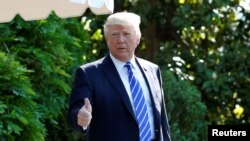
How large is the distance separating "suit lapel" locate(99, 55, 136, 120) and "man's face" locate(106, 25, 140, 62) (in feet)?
0.24

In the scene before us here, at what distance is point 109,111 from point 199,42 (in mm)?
4980

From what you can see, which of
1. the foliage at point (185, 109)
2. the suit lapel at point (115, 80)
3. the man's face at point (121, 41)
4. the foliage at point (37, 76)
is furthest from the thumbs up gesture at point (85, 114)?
the foliage at point (185, 109)

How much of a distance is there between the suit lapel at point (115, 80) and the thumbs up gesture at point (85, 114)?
367 mm

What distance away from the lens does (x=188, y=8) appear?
341 inches

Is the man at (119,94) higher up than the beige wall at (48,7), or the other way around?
the beige wall at (48,7)

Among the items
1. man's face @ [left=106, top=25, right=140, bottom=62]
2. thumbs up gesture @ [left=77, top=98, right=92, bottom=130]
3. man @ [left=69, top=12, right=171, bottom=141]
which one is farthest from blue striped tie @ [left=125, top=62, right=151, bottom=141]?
thumbs up gesture @ [left=77, top=98, right=92, bottom=130]

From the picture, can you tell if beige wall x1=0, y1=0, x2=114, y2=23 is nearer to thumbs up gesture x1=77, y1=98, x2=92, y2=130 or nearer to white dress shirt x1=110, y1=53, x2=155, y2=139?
white dress shirt x1=110, y1=53, x2=155, y2=139

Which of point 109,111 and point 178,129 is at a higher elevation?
point 109,111

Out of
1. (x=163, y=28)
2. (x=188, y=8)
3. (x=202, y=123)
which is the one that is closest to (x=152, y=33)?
(x=163, y=28)

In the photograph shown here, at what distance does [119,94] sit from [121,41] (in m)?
0.32

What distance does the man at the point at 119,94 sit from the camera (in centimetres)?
471

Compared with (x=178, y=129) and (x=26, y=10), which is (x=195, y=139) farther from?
(x=26, y=10)

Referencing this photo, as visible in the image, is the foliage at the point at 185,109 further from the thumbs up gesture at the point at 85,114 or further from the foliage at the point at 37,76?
the thumbs up gesture at the point at 85,114

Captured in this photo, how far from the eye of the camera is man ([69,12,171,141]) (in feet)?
15.5
